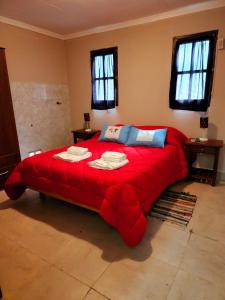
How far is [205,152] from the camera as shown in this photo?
2.91 metres

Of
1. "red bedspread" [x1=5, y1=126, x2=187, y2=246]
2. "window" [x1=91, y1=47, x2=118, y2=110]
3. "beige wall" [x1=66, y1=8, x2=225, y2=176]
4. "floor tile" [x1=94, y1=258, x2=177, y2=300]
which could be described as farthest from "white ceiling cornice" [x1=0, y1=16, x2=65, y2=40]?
"floor tile" [x1=94, y1=258, x2=177, y2=300]

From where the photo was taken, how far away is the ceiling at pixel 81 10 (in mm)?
2685

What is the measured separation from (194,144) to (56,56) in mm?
3181

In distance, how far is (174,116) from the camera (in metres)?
3.36

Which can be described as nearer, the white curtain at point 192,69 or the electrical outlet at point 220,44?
the electrical outlet at point 220,44

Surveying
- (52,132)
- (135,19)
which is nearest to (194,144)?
(135,19)

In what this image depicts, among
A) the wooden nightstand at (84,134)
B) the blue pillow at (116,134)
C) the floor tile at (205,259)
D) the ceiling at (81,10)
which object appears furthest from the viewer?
the wooden nightstand at (84,134)

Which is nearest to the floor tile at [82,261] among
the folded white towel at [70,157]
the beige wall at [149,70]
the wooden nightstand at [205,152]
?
the folded white towel at [70,157]

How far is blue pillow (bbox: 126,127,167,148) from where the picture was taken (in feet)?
9.61

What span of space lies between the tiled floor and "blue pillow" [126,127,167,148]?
1.06 metres

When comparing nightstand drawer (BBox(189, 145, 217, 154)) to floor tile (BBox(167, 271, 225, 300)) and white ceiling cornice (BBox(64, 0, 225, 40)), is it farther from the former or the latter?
white ceiling cornice (BBox(64, 0, 225, 40))

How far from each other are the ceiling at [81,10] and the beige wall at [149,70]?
0.25 meters

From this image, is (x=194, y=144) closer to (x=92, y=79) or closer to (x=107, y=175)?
(x=107, y=175)

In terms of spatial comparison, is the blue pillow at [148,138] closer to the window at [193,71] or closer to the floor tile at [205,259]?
the window at [193,71]
